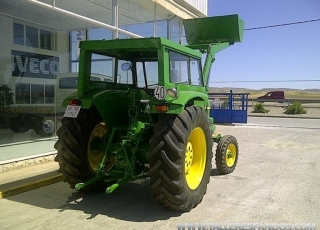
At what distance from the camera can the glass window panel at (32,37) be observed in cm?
849

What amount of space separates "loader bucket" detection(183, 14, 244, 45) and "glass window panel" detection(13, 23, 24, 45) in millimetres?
4125

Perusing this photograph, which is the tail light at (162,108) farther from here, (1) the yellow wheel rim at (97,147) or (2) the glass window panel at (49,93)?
(2) the glass window panel at (49,93)

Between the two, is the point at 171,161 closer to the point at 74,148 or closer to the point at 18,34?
the point at 74,148

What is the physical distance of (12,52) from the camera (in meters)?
8.09

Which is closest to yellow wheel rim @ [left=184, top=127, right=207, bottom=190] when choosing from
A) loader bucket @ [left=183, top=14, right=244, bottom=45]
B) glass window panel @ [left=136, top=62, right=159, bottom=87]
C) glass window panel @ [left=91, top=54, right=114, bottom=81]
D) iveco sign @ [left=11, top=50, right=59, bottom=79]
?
glass window panel @ [left=136, top=62, right=159, bottom=87]

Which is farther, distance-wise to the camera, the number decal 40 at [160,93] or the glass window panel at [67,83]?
the glass window panel at [67,83]

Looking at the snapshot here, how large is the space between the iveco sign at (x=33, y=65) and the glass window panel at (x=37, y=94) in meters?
0.26

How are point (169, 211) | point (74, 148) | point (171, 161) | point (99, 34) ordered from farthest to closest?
1. point (99, 34)
2. point (74, 148)
3. point (169, 211)
4. point (171, 161)

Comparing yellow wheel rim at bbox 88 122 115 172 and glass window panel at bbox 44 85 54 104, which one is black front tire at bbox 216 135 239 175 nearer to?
yellow wheel rim at bbox 88 122 115 172

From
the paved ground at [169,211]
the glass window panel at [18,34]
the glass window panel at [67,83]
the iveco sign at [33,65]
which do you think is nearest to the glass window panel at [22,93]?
the iveco sign at [33,65]

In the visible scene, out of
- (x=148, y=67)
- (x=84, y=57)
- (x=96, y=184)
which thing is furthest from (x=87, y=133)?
(x=148, y=67)

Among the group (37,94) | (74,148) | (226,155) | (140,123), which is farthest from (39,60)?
(226,155)

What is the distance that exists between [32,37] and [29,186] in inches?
175

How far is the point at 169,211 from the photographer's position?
4.73 meters
